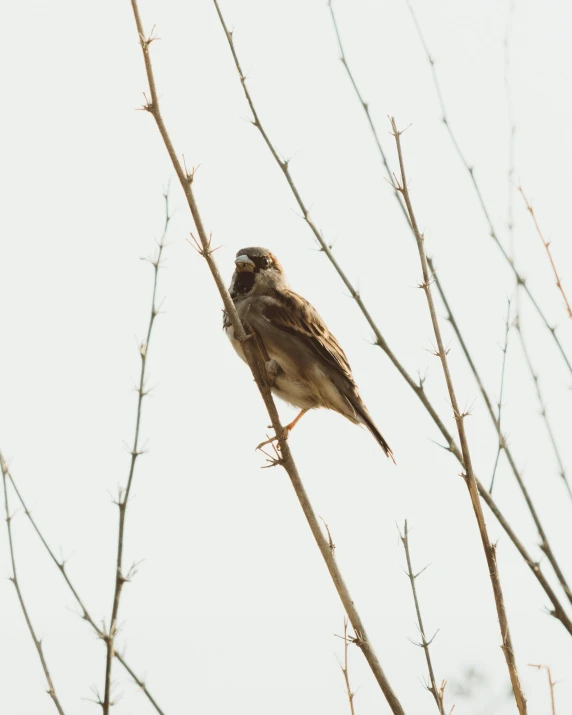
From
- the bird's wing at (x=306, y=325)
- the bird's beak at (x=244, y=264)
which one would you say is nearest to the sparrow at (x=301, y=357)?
the bird's wing at (x=306, y=325)

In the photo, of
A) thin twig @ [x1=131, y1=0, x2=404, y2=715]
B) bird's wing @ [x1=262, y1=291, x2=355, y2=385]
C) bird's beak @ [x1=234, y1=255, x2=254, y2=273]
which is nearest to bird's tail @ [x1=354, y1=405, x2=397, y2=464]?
bird's wing @ [x1=262, y1=291, x2=355, y2=385]

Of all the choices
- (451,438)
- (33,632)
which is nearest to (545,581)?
(451,438)

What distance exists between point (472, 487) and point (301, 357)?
2.84m

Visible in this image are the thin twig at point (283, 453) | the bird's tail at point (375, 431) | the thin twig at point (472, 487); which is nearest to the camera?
the thin twig at point (472, 487)

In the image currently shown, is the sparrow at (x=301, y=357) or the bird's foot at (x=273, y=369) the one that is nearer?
the bird's foot at (x=273, y=369)

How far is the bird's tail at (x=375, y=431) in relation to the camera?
5.17m

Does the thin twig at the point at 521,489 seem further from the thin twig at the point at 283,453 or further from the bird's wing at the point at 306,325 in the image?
the bird's wing at the point at 306,325

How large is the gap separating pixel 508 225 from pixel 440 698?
6.29ft

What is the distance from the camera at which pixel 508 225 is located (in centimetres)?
372

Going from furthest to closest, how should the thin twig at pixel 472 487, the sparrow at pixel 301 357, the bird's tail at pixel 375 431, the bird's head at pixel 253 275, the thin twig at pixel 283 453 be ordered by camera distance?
the bird's head at pixel 253 275 → the sparrow at pixel 301 357 → the bird's tail at pixel 375 431 → the thin twig at pixel 283 453 → the thin twig at pixel 472 487

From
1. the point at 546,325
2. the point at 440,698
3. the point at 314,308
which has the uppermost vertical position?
the point at 314,308

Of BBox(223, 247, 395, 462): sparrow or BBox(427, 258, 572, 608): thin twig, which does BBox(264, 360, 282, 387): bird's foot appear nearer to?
BBox(223, 247, 395, 462): sparrow

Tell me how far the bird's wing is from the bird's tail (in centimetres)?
22

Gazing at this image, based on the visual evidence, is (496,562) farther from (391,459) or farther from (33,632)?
(391,459)
